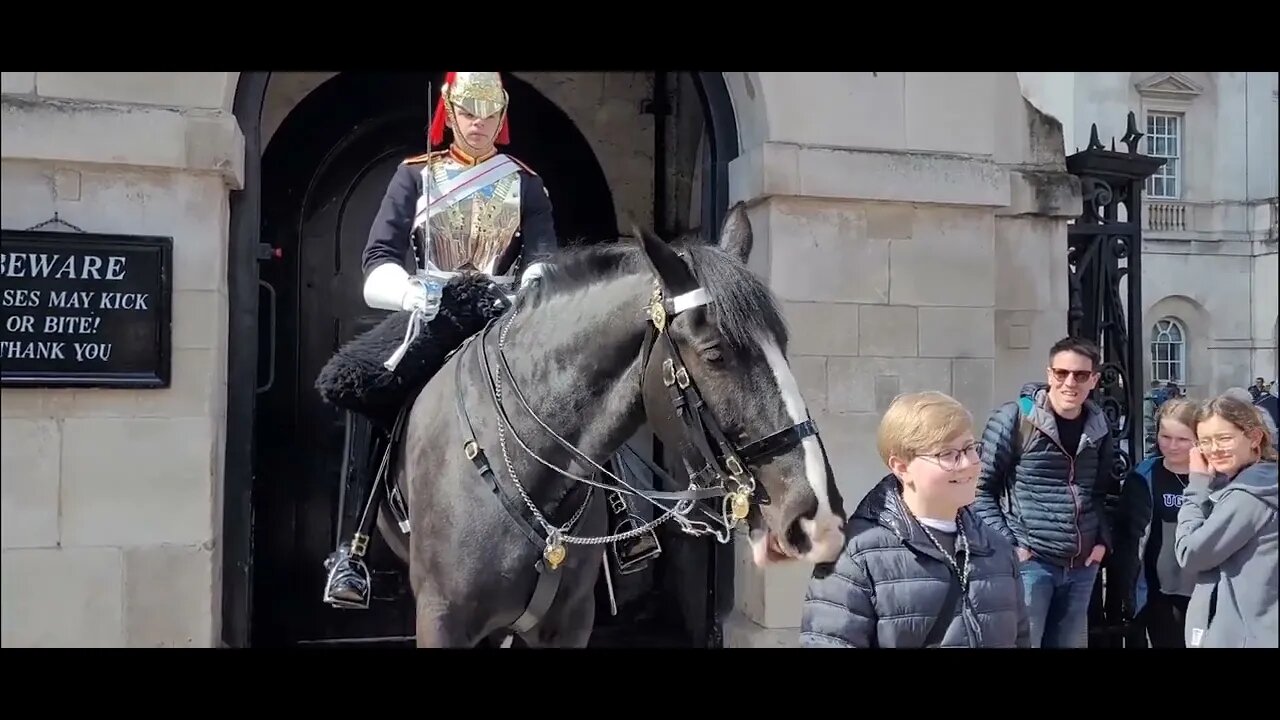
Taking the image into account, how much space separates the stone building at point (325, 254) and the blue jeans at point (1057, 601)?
0.80 m

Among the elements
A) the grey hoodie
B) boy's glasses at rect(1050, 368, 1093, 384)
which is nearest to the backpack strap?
boy's glasses at rect(1050, 368, 1093, 384)

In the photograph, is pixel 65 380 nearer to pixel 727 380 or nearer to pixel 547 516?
pixel 547 516

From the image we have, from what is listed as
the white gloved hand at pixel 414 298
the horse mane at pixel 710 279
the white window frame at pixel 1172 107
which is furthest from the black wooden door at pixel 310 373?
the white window frame at pixel 1172 107

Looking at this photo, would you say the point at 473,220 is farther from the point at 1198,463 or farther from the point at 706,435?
the point at 1198,463

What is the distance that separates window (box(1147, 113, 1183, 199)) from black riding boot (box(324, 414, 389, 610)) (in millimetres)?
10817

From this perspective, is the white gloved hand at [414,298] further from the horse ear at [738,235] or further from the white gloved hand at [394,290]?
the horse ear at [738,235]

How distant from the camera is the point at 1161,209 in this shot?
39.9ft

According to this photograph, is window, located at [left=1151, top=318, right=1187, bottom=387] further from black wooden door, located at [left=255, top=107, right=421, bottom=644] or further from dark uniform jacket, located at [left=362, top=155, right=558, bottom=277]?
dark uniform jacket, located at [left=362, top=155, right=558, bottom=277]

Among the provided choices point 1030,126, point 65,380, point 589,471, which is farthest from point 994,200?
point 65,380

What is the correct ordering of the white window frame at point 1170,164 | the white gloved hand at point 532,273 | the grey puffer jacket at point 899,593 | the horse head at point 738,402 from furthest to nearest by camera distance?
the white window frame at point 1170,164, the white gloved hand at point 532,273, the horse head at point 738,402, the grey puffer jacket at point 899,593

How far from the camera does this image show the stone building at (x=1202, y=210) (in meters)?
8.86

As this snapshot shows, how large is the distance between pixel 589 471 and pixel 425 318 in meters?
0.89

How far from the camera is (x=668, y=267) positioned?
2598 millimetres

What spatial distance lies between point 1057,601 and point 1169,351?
33.2 ft
